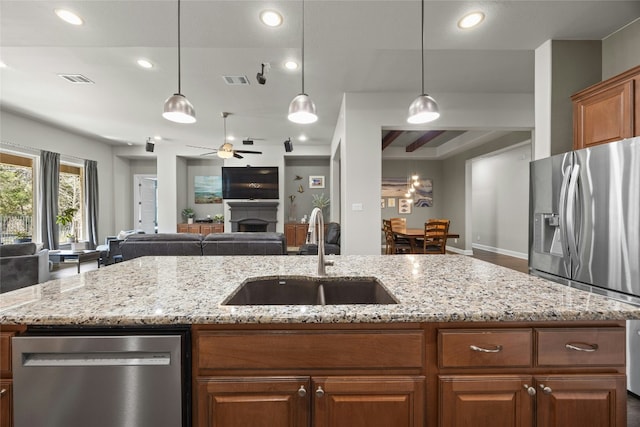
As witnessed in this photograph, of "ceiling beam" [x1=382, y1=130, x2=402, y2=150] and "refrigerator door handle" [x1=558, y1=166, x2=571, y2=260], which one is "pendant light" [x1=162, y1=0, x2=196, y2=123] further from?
"ceiling beam" [x1=382, y1=130, x2=402, y2=150]

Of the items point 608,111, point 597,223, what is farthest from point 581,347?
point 608,111

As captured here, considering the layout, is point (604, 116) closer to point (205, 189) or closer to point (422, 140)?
point (422, 140)

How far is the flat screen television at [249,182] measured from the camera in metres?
7.97

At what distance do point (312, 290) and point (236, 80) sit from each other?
3.63m

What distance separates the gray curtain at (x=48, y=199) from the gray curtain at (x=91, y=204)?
929 mm

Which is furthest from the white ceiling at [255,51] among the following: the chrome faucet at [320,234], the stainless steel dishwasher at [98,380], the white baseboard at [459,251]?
the white baseboard at [459,251]

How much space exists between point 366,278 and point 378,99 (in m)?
3.72

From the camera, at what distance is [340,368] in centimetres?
93

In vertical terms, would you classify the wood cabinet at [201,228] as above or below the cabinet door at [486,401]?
above

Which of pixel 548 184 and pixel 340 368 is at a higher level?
pixel 548 184

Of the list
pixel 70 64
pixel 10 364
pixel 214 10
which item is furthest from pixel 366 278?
pixel 70 64

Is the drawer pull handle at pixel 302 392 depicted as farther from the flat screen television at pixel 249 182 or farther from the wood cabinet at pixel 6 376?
the flat screen television at pixel 249 182

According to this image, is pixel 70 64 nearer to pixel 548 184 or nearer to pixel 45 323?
pixel 45 323

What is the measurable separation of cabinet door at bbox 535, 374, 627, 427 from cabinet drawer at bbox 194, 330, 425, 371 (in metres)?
0.41
